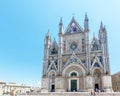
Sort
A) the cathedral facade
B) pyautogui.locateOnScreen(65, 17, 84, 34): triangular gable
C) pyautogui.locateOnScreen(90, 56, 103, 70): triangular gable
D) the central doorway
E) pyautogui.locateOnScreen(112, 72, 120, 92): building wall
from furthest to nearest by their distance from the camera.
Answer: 1. pyautogui.locateOnScreen(112, 72, 120, 92): building wall
2. pyautogui.locateOnScreen(65, 17, 84, 34): triangular gable
3. the central doorway
4. pyautogui.locateOnScreen(90, 56, 103, 70): triangular gable
5. the cathedral facade

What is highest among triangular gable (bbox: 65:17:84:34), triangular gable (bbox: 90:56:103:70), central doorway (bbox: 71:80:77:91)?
triangular gable (bbox: 65:17:84:34)

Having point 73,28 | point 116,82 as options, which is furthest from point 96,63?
point 116,82

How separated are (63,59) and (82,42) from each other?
5266 millimetres

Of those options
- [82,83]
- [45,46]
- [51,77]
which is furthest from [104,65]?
[45,46]

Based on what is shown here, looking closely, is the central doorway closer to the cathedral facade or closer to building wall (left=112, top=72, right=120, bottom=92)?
the cathedral facade

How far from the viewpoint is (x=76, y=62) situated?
32781 millimetres

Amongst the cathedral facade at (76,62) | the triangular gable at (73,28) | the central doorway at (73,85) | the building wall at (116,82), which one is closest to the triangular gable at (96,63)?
the cathedral facade at (76,62)

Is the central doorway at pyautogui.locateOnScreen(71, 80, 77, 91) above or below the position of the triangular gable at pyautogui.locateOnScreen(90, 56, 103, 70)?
below

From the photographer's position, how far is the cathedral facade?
30688 mm

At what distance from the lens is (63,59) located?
112 ft

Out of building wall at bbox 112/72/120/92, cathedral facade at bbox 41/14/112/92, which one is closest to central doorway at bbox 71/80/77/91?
cathedral facade at bbox 41/14/112/92

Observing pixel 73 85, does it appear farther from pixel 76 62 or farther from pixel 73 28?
pixel 73 28

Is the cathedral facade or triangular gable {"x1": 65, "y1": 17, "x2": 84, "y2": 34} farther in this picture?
triangular gable {"x1": 65, "y1": 17, "x2": 84, "y2": 34}

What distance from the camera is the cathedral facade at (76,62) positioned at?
30688 mm
